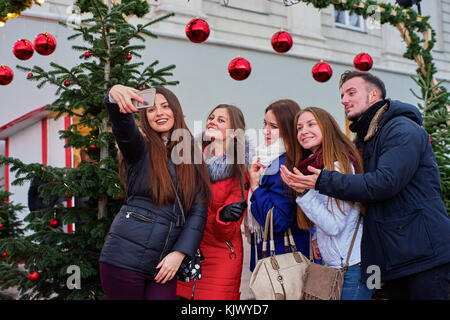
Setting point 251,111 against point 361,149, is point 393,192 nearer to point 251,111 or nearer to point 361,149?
point 361,149

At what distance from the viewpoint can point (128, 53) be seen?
3.88 meters

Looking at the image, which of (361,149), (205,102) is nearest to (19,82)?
(205,102)

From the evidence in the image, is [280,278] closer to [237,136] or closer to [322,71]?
[237,136]

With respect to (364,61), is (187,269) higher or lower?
lower

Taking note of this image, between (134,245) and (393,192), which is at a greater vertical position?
(393,192)

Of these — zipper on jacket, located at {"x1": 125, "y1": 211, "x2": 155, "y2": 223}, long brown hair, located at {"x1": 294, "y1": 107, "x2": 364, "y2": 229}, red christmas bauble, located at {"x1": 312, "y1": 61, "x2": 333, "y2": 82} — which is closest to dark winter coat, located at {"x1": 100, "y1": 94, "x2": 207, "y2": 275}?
zipper on jacket, located at {"x1": 125, "y1": 211, "x2": 155, "y2": 223}

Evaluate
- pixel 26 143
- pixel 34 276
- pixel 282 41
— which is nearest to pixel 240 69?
pixel 282 41

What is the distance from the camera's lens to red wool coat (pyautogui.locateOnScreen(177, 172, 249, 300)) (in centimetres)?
294

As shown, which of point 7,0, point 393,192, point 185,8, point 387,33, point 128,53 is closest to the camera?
point 393,192

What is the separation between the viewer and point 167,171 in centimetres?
248

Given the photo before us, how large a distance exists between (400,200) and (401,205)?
0.08ft

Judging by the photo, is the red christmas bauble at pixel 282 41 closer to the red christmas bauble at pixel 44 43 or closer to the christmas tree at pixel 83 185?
the christmas tree at pixel 83 185

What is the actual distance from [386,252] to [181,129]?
4.26 ft

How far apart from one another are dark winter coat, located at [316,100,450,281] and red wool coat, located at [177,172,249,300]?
88 centimetres
